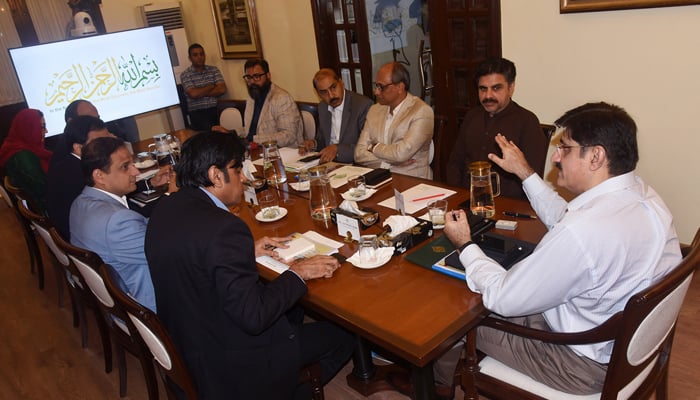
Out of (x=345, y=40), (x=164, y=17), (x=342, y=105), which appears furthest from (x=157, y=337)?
(x=164, y=17)

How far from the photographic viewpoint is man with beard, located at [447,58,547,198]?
2588 millimetres

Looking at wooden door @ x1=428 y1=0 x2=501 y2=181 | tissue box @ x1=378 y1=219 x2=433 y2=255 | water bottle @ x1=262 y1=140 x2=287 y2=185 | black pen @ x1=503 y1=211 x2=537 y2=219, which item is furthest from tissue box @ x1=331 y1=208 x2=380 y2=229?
wooden door @ x1=428 y1=0 x2=501 y2=181

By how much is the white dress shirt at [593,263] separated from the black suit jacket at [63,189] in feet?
7.37

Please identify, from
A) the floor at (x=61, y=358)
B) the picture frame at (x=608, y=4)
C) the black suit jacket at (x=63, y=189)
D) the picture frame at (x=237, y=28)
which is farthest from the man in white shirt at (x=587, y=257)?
the picture frame at (x=237, y=28)

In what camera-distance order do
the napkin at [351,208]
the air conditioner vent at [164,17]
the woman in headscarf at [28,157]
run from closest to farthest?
the napkin at [351,208], the woman in headscarf at [28,157], the air conditioner vent at [164,17]

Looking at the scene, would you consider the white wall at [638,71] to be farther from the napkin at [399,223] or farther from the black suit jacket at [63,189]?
the black suit jacket at [63,189]

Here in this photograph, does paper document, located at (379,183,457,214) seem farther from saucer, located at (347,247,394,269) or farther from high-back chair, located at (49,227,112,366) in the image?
high-back chair, located at (49,227,112,366)

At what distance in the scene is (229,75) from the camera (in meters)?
6.32

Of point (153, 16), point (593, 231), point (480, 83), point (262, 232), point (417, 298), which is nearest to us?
point (593, 231)

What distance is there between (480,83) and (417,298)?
1509 mm

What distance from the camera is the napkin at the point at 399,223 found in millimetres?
1995

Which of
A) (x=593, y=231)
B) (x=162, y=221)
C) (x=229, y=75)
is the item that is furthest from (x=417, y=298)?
(x=229, y=75)

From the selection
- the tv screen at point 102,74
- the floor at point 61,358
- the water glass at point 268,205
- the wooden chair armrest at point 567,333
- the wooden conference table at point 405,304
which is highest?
the tv screen at point 102,74

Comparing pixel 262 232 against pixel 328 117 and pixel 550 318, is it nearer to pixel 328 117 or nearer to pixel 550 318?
pixel 550 318
